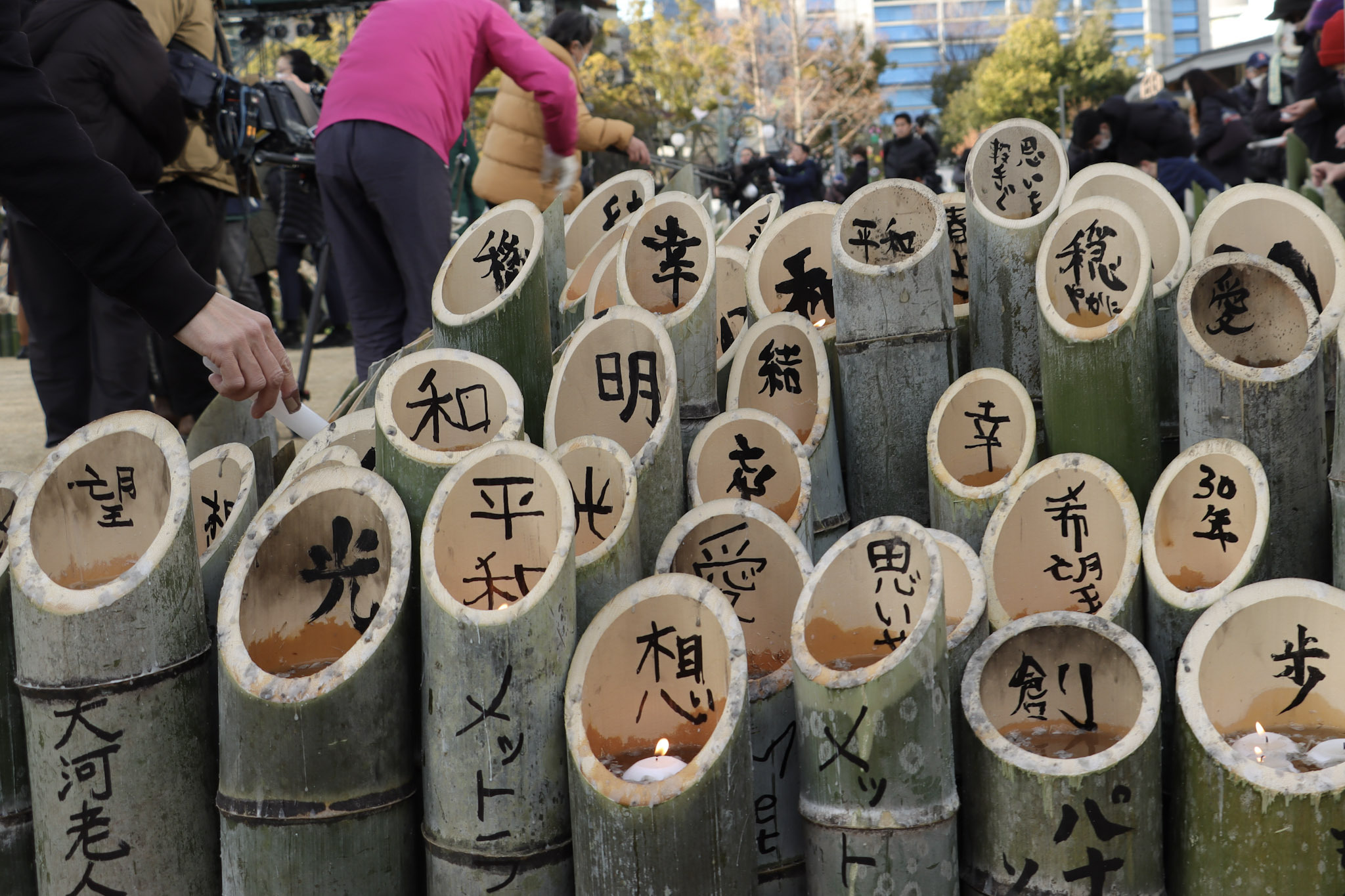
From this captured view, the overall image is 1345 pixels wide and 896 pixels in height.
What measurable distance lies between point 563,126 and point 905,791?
2.69 metres

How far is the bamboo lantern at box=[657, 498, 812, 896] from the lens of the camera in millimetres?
1253

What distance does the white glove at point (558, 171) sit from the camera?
3.56m

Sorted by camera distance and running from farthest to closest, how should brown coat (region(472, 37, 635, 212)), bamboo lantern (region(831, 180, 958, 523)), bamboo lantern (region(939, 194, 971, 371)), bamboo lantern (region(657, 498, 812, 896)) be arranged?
brown coat (region(472, 37, 635, 212)) < bamboo lantern (region(939, 194, 971, 371)) < bamboo lantern (region(831, 180, 958, 523)) < bamboo lantern (region(657, 498, 812, 896))

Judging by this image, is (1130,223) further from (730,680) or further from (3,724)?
(3,724)

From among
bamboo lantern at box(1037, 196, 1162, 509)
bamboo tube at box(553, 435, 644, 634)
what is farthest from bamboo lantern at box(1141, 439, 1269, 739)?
bamboo tube at box(553, 435, 644, 634)

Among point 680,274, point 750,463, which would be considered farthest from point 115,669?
point 680,274

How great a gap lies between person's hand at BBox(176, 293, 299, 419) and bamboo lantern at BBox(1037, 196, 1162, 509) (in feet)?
3.50

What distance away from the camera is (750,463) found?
154cm

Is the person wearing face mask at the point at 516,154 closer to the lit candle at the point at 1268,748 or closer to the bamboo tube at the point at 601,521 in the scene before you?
the bamboo tube at the point at 601,521

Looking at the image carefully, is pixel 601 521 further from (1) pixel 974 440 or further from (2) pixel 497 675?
(1) pixel 974 440

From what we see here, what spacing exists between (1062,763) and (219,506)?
124 centimetres

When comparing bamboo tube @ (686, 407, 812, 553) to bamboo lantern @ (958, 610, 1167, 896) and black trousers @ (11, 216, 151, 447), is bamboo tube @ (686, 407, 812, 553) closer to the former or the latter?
bamboo lantern @ (958, 610, 1167, 896)

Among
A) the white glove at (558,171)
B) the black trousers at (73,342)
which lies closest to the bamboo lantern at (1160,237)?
the white glove at (558,171)

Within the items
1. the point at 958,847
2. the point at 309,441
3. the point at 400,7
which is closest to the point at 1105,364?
the point at 958,847
